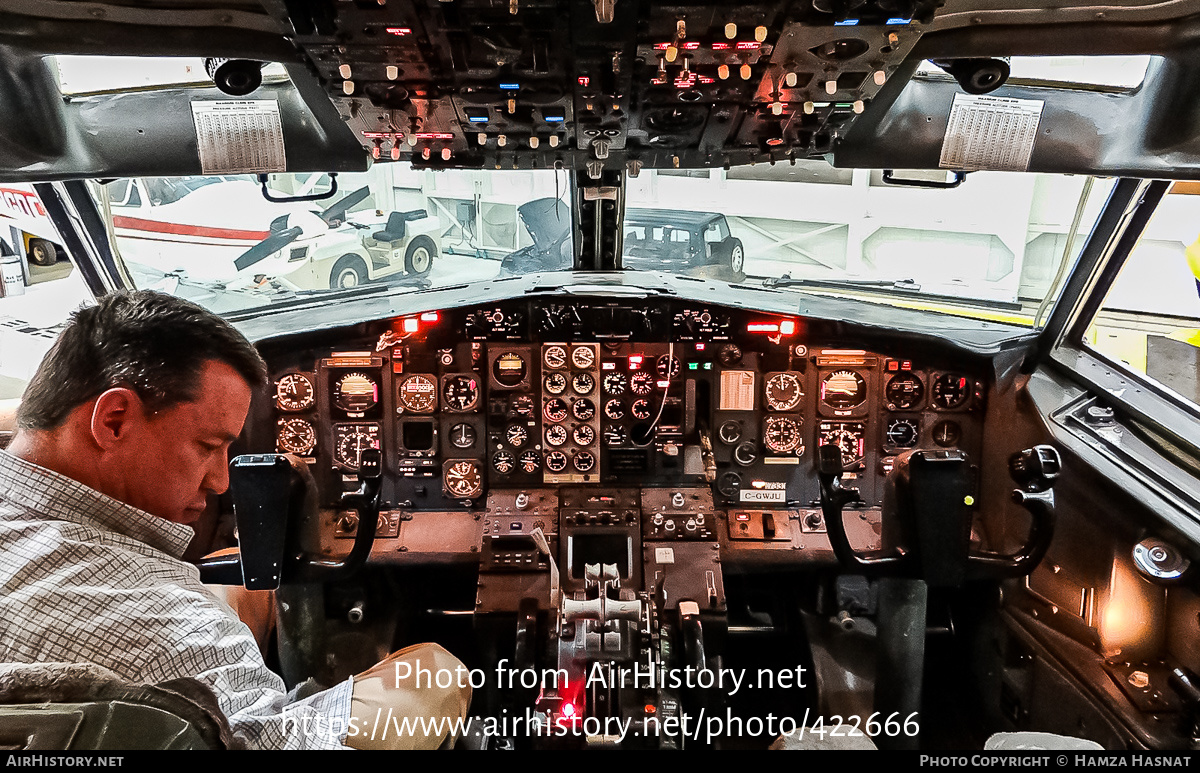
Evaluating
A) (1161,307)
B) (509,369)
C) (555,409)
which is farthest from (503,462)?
(1161,307)

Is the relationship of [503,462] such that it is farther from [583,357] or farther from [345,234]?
[345,234]

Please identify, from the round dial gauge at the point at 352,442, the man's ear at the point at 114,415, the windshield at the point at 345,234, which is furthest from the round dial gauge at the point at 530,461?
the man's ear at the point at 114,415

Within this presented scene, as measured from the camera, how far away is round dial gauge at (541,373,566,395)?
3795 mm

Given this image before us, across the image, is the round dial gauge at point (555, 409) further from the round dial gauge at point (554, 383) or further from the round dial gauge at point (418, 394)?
the round dial gauge at point (418, 394)

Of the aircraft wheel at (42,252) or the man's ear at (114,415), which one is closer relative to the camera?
the man's ear at (114,415)

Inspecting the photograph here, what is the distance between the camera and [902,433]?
3.79 metres

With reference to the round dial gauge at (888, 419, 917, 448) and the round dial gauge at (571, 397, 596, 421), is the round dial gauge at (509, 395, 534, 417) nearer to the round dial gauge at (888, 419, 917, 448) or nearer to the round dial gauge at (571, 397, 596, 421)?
the round dial gauge at (571, 397, 596, 421)

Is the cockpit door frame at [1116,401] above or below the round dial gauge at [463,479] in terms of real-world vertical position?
above

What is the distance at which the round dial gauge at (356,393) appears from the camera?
3.75m

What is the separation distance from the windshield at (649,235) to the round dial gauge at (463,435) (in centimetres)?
76

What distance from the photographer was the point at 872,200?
12.2 feet

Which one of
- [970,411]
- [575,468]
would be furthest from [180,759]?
[970,411]

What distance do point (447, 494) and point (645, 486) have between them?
1.02 m

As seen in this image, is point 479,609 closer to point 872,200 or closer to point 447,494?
point 447,494
